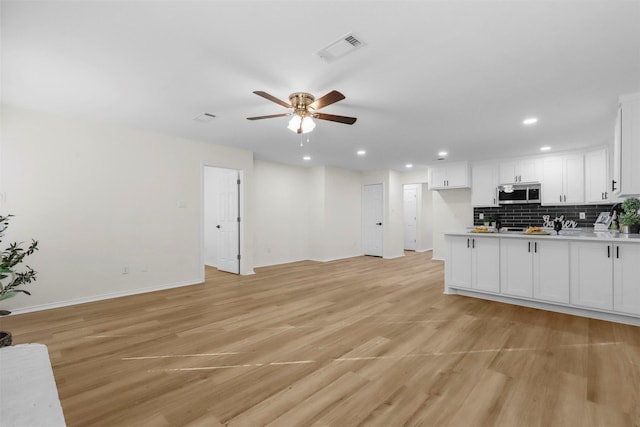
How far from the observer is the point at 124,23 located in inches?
78.4

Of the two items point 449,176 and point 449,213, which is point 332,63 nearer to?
point 449,176

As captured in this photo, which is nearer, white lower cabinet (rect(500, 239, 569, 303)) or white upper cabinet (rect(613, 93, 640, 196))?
white upper cabinet (rect(613, 93, 640, 196))

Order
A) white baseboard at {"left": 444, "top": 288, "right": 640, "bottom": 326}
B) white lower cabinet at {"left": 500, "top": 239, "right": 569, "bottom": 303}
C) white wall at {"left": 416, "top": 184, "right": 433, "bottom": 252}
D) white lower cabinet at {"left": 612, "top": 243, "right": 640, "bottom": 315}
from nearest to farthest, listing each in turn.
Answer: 1. white lower cabinet at {"left": 612, "top": 243, "right": 640, "bottom": 315}
2. white baseboard at {"left": 444, "top": 288, "right": 640, "bottom": 326}
3. white lower cabinet at {"left": 500, "top": 239, "right": 569, "bottom": 303}
4. white wall at {"left": 416, "top": 184, "right": 433, "bottom": 252}

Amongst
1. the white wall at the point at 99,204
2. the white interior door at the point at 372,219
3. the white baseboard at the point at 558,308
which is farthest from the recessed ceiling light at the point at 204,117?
the white interior door at the point at 372,219

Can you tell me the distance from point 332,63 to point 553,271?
361cm

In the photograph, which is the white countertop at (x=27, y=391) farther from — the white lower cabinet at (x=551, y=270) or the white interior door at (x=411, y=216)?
the white interior door at (x=411, y=216)

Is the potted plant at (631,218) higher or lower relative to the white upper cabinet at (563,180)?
lower

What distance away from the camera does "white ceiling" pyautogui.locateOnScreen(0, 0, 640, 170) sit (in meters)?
1.88

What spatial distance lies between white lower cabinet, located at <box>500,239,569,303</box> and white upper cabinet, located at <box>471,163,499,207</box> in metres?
3.07

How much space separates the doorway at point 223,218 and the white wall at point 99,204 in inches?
34.4

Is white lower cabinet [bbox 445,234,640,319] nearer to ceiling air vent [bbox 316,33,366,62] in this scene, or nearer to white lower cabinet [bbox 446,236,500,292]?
white lower cabinet [bbox 446,236,500,292]

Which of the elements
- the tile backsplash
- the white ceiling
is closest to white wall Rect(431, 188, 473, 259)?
the tile backsplash

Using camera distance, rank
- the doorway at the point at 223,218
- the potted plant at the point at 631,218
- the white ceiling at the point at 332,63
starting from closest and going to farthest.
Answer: the white ceiling at the point at 332,63 → the potted plant at the point at 631,218 → the doorway at the point at 223,218

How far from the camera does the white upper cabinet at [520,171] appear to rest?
5996 mm
